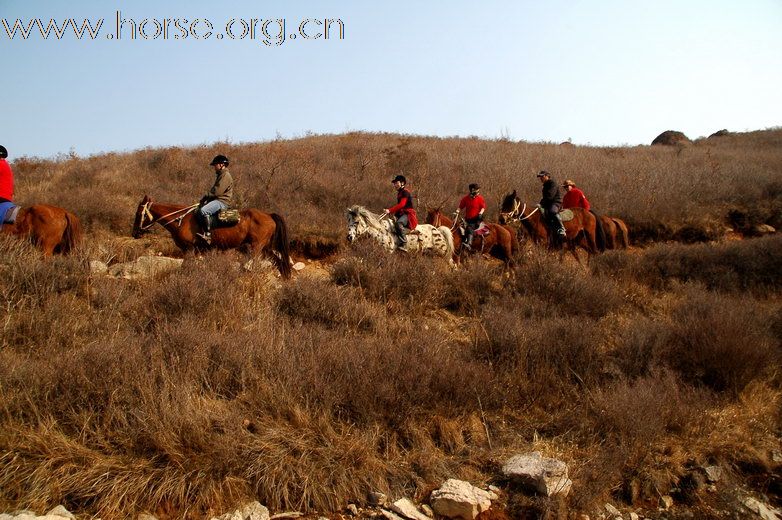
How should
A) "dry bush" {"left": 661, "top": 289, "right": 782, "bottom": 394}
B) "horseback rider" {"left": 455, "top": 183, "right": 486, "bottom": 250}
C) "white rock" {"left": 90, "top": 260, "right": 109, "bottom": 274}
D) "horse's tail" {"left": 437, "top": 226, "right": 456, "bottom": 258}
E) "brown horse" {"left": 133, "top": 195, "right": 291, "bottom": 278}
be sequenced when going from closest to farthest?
"dry bush" {"left": 661, "top": 289, "right": 782, "bottom": 394}, "white rock" {"left": 90, "top": 260, "right": 109, "bottom": 274}, "brown horse" {"left": 133, "top": 195, "right": 291, "bottom": 278}, "horse's tail" {"left": 437, "top": 226, "right": 456, "bottom": 258}, "horseback rider" {"left": 455, "top": 183, "right": 486, "bottom": 250}

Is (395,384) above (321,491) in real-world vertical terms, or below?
above

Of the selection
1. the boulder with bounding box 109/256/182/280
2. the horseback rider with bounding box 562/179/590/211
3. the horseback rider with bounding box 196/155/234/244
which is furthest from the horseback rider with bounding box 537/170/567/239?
the boulder with bounding box 109/256/182/280

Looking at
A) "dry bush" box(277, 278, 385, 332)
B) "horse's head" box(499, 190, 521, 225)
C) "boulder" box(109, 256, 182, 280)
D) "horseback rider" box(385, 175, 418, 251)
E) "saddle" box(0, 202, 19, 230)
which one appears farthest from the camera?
"horse's head" box(499, 190, 521, 225)

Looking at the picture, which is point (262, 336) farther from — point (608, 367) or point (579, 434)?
point (608, 367)

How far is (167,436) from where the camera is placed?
13.2ft

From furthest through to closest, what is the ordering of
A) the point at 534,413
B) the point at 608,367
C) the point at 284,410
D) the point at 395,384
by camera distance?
1. the point at 608,367
2. the point at 534,413
3. the point at 395,384
4. the point at 284,410

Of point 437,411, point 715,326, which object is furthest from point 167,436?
point 715,326

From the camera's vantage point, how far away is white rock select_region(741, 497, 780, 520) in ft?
13.9

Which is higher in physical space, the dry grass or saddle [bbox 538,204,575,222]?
saddle [bbox 538,204,575,222]

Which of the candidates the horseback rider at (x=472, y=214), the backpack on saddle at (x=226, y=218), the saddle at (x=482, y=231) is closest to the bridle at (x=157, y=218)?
the backpack on saddle at (x=226, y=218)

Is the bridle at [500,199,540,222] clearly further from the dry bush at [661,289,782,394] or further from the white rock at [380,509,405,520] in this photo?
→ the white rock at [380,509,405,520]

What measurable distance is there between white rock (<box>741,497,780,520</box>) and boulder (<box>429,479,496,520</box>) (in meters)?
2.11

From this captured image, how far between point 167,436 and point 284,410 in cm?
96

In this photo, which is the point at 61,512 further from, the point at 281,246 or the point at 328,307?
the point at 281,246
